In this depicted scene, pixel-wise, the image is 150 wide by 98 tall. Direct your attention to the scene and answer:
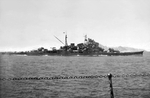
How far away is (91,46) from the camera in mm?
116438

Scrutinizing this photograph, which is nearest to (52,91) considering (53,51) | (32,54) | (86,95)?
(86,95)

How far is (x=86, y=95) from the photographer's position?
553 inches

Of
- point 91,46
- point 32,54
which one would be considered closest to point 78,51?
point 91,46

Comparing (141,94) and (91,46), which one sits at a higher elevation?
(91,46)

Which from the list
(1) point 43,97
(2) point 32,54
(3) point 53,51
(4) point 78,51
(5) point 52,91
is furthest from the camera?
(2) point 32,54

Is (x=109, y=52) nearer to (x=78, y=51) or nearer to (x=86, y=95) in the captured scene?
(x=78, y=51)

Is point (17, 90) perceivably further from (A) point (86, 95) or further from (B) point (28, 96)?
(A) point (86, 95)

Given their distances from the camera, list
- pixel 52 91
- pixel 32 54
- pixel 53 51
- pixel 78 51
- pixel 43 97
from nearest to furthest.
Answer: pixel 43 97 < pixel 52 91 < pixel 78 51 < pixel 53 51 < pixel 32 54

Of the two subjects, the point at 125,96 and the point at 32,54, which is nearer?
the point at 125,96

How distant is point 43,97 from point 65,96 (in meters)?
1.73

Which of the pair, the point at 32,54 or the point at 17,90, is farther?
the point at 32,54

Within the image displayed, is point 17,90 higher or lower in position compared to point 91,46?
lower

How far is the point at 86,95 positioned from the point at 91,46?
10302cm

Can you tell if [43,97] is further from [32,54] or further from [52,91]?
[32,54]
